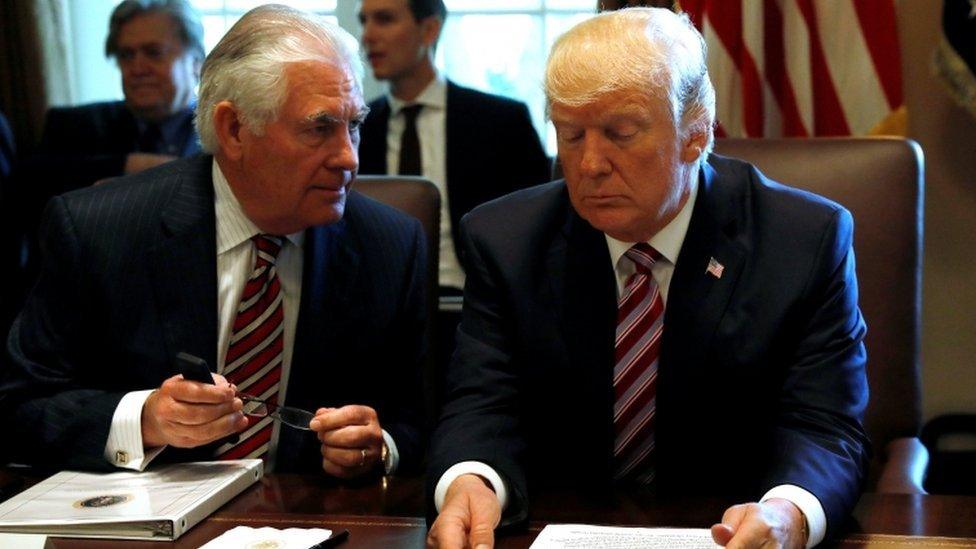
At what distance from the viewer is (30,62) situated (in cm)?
500

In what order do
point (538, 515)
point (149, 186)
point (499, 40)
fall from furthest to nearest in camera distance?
point (499, 40)
point (149, 186)
point (538, 515)

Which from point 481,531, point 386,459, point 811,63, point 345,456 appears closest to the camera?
point 481,531

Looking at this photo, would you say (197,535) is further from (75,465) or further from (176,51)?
(176,51)

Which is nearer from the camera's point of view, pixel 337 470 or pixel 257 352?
pixel 337 470

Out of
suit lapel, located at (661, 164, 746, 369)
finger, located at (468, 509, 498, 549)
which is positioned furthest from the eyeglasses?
suit lapel, located at (661, 164, 746, 369)

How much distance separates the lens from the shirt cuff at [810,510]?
1.75m

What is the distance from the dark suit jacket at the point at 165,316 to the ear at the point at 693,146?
26.5 inches

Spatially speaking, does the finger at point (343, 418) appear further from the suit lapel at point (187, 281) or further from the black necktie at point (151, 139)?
the black necktie at point (151, 139)

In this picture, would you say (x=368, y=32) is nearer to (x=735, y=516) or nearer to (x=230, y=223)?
(x=230, y=223)

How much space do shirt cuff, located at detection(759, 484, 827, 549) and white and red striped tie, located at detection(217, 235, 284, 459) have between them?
38.0 inches

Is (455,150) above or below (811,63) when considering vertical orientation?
below

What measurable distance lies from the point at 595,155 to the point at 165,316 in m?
0.84

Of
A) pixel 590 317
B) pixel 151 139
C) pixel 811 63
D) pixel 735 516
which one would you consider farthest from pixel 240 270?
pixel 151 139

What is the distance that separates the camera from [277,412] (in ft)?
7.20
